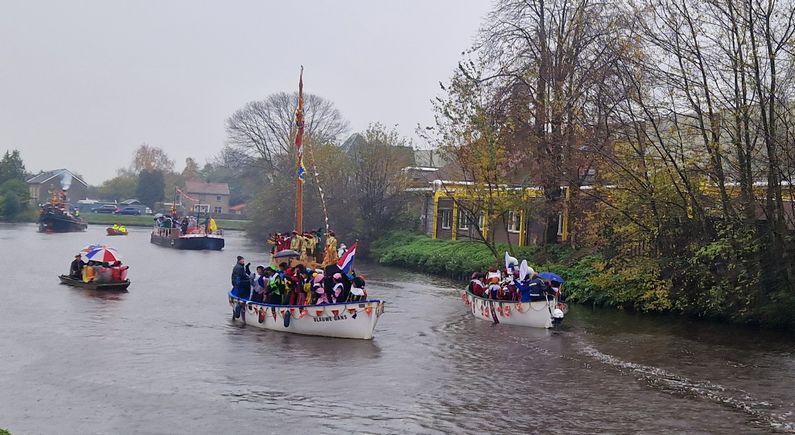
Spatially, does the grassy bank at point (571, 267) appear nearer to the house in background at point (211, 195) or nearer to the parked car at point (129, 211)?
the parked car at point (129, 211)

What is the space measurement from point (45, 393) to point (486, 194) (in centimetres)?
2538

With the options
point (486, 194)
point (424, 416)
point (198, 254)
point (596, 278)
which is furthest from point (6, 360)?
point (198, 254)

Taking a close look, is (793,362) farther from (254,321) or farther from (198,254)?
(198,254)

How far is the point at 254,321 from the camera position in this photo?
26281 mm

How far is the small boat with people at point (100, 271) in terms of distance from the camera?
35312mm

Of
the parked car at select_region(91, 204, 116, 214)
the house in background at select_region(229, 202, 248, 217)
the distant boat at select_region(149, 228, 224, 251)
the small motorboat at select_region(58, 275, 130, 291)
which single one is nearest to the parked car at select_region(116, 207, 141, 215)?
the parked car at select_region(91, 204, 116, 214)

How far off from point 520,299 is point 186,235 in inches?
1872

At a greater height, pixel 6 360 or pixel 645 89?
pixel 645 89

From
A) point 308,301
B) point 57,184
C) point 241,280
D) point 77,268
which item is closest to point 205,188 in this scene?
point 57,184

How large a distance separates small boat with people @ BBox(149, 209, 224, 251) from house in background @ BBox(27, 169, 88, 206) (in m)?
82.6

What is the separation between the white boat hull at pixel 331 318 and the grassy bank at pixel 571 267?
38.9 ft

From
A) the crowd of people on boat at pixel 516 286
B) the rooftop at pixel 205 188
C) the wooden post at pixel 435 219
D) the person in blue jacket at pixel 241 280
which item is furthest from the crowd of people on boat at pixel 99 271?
the rooftop at pixel 205 188

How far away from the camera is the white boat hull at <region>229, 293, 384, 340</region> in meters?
23.3

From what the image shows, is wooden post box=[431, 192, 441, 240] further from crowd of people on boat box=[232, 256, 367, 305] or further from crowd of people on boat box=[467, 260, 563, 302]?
crowd of people on boat box=[232, 256, 367, 305]
